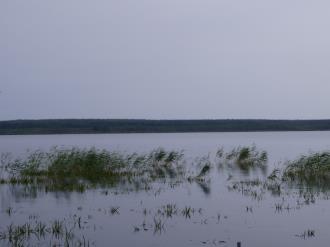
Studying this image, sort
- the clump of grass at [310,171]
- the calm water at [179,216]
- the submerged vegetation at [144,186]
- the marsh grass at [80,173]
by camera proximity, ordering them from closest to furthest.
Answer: the calm water at [179,216]
the submerged vegetation at [144,186]
the marsh grass at [80,173]
the clump of grass at [310,171]

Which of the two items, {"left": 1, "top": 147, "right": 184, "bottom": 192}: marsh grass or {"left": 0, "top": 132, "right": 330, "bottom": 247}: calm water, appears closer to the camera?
{"left": 0, "top": 132, "right": 330, "bottom": 247}: calm water

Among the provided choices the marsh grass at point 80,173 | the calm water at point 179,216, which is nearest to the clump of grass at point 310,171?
the calm water at point 179,216

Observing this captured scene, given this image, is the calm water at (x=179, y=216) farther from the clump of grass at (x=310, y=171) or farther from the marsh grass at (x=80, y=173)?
the clump of grass at (x=310, y=171)

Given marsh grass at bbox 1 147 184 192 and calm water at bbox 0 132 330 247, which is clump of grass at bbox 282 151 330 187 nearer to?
calm water at bbox 0 132 330 247

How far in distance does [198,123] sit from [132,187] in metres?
114

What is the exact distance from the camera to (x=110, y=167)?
24.2 m

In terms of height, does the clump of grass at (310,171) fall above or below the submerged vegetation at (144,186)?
above

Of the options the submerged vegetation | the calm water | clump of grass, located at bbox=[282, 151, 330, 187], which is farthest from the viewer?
clump of grass, located at bbox=[282, 151, 330, 187]

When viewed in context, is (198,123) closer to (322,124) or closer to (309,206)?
(322,124)

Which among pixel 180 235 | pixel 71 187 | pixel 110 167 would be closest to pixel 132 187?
pixel 71 187

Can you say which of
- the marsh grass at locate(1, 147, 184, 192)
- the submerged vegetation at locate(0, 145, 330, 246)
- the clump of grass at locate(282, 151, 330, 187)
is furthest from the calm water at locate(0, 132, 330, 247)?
the clump of grass at locate(282, 151, 330, 187)

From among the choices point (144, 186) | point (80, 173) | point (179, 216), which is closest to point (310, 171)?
point (144, 186)

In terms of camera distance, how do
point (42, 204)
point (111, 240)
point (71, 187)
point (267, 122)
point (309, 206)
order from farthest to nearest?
point (267, 122)
point (71, 187)
point (42, 204)
point (309, 206)
point (111, 240)

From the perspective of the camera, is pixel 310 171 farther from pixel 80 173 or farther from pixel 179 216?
pixel 179 216
